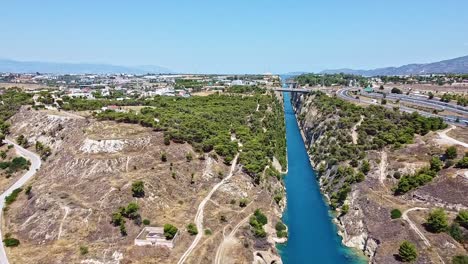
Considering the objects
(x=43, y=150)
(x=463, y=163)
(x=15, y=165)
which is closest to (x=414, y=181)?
(x=463, y=163)

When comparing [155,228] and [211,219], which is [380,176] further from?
[155,228]

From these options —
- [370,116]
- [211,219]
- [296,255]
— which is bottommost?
[296,255]

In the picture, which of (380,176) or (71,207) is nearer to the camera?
(71,207)

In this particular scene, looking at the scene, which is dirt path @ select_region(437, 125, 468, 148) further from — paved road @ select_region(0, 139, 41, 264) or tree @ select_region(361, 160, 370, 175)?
paved road @ select_region(0, 139, 41, 264)

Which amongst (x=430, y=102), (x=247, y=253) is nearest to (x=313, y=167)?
A: (x=247, y=253)

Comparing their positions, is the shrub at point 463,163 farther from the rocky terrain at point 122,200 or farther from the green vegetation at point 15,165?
the green vegetation at point 15,165

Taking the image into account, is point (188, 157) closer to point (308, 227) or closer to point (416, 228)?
point (308, 227)
